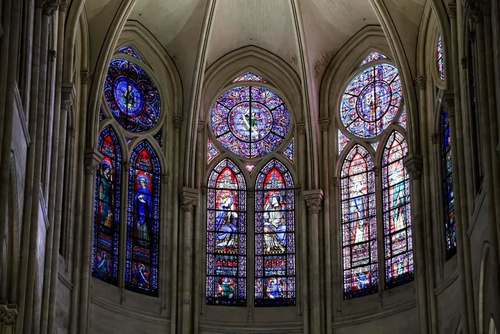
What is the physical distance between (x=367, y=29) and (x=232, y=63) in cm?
348

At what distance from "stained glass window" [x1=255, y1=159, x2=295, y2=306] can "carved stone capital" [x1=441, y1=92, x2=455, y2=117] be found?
6.37 meters

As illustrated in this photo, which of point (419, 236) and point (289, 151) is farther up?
point (289, 151)

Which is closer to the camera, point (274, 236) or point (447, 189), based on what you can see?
point (447, 189)

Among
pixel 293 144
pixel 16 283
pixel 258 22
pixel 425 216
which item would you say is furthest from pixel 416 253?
pixel 16 283

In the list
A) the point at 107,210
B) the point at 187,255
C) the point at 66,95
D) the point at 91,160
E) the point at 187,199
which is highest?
the point at 66,95

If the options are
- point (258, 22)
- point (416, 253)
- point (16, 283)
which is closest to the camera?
point (16, 283)

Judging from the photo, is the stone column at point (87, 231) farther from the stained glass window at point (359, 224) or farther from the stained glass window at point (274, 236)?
the stained glass window at point (359, 224)

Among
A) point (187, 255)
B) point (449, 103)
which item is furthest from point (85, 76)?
point (449, 103)

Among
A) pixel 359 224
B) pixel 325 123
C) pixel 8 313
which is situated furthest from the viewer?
pixel 325 123

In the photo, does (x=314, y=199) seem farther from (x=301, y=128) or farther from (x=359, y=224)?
(x=301, y=128)

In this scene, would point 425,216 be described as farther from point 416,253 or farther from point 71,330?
point 71,330

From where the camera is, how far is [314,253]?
28.0 meters

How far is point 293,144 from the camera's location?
2981 cm

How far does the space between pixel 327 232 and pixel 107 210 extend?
4.95m
